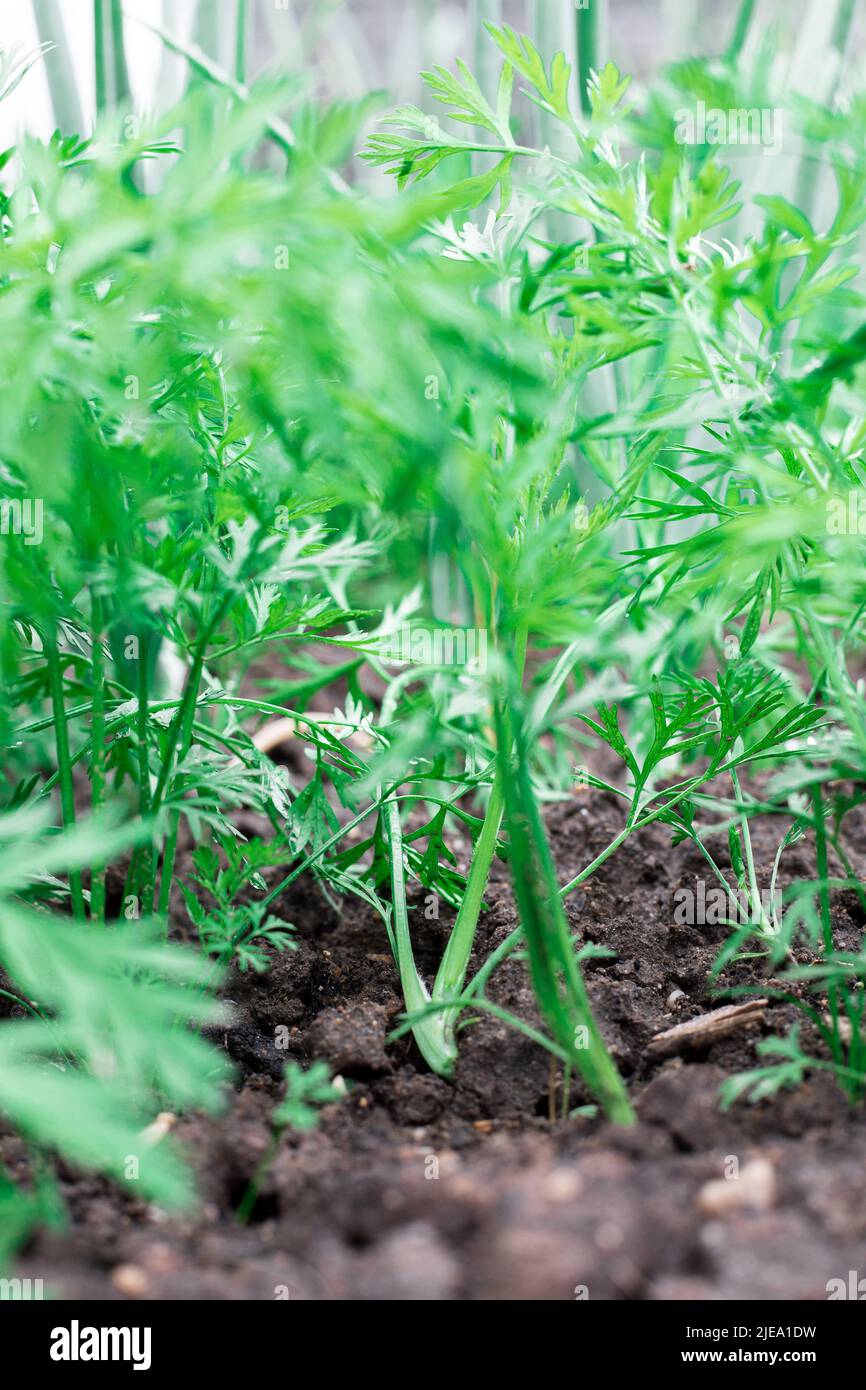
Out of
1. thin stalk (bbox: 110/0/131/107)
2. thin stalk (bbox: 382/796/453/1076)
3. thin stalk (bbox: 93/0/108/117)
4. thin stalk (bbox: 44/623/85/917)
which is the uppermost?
thin stalk (bbox: 110/0/131/107)

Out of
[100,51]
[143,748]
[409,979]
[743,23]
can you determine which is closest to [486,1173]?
[409,979]

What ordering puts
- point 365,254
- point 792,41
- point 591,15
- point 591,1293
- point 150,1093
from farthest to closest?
point 792,41, point 591,15, point 150,1093, point 365,254, point 591,1293

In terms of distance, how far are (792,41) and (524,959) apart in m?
2.10

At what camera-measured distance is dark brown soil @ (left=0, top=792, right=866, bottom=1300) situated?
563 millimetres

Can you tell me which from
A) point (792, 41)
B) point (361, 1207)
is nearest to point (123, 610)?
point (361, 1207)

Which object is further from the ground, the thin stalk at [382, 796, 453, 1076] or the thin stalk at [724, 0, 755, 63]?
the thin stalk at [724, 0, 755, 63]

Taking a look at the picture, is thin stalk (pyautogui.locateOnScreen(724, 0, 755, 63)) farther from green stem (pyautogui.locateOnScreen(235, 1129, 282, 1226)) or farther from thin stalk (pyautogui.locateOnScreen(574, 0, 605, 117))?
green stem (pyautogui.locateOnScreen(235, 1129, 282, 1226))

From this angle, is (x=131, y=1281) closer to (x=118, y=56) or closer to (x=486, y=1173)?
(x=486, y=1173)

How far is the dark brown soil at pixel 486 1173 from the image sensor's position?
56 centimetres

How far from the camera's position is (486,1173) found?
0.64 metres

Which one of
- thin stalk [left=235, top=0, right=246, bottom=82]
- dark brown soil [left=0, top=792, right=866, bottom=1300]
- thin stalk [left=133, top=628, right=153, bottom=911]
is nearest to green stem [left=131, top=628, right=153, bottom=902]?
thin stalk [left=133, top=628, right=153, bottom=911]
